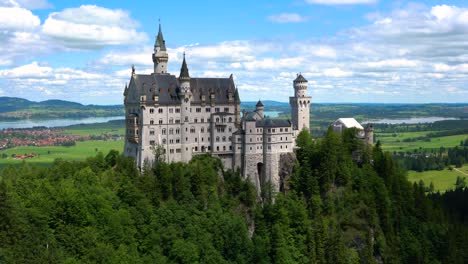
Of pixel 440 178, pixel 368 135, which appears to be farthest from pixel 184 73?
pixel 440 178

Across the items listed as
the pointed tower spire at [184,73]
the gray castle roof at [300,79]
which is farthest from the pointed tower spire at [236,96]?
the gray castle roof at [300,79]

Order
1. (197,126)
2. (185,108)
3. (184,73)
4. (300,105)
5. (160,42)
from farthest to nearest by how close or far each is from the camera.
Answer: (300,105) < (160,42) < (197,126) < (185,108) < (184,73)

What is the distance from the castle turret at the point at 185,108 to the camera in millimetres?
94625

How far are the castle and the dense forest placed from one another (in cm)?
309

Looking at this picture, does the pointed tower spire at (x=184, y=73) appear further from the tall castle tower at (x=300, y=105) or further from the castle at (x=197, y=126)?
the tall castle tower at (x=300, y=105)

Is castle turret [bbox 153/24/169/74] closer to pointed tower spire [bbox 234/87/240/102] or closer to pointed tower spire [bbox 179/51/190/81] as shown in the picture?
pointed tower spire [bbox 179/51/190/81]

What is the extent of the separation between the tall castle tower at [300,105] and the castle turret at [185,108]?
2373 cm

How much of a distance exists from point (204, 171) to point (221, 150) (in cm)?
932

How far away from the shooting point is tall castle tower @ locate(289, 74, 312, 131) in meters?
107

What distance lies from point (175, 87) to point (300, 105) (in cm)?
2717

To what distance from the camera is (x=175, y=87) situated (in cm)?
9562

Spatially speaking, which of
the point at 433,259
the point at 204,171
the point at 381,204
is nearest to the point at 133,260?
the point at 204,171

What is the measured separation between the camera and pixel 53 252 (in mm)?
67562

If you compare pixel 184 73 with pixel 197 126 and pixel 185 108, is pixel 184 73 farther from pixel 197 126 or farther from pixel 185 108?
pixel 197 126
